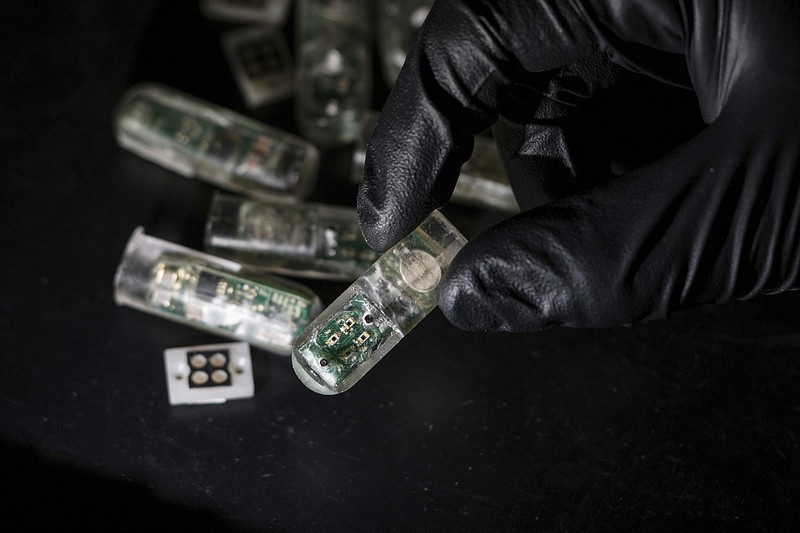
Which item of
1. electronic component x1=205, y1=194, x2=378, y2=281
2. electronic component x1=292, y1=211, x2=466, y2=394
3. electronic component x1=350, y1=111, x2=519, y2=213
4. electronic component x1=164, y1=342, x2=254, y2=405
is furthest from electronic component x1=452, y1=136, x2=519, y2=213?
electronic component x1=164, y1=342, x2=254, y2=405

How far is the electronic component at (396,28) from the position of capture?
5.20ft

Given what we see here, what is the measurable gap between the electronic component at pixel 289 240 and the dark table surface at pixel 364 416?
0.05 meters

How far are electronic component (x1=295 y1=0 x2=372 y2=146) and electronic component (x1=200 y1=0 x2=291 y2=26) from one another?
53 mm

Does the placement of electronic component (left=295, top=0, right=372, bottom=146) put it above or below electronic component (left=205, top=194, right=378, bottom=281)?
above

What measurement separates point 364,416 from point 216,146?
562 mm

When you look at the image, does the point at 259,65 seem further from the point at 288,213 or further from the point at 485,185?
the point at 485,185

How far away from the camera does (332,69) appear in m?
1.56

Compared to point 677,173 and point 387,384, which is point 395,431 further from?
point 677,173

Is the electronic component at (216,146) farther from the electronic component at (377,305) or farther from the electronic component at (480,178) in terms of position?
the electronic component at (377,305)

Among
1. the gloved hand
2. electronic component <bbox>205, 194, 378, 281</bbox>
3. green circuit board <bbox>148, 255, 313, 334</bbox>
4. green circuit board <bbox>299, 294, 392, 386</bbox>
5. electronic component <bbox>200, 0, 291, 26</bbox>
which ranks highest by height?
the gloved hand

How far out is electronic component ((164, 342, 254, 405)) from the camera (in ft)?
4.40

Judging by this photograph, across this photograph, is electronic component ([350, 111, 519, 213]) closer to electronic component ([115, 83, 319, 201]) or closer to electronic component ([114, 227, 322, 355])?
electronic component ([115, 83, 319, 201])

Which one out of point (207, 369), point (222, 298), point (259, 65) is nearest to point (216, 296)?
point (222, 298)

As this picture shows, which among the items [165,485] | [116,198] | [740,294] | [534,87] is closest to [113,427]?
[165,485]
